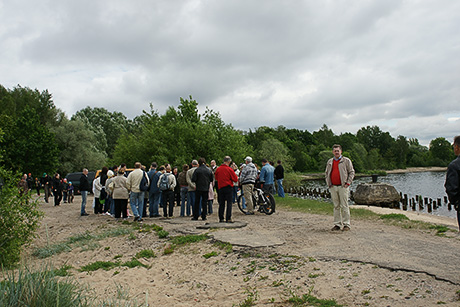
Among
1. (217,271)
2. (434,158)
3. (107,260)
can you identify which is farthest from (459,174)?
(434,158)

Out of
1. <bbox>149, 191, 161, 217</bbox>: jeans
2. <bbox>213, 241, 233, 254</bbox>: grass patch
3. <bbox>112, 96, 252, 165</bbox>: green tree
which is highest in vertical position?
<bbox>112, 96, 252, 165</bbox>: green tree

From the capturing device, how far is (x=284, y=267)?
652 centimetres

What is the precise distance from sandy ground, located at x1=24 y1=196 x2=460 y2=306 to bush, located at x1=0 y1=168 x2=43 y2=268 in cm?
90

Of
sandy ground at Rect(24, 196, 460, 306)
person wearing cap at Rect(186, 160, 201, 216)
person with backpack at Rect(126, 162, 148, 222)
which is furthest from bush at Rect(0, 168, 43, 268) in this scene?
person wearing cap at Rect(186, 160, 201, 216)

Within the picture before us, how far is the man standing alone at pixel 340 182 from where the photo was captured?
9055 millimetres

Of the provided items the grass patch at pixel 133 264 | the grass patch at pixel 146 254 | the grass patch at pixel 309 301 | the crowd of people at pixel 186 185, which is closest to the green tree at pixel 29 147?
the crowd of people at pixel 186 185

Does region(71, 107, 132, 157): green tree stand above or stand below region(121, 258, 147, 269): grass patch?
above

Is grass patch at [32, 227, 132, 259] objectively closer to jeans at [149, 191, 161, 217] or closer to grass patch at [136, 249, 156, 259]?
grass patch at [136, 249, 156, 259]

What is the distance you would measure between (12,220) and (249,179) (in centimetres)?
707

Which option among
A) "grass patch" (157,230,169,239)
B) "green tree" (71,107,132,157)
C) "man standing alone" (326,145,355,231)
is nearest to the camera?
"man standing alone" (326,145,355,231)

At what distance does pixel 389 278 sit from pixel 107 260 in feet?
19.3

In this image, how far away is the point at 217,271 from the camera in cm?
697

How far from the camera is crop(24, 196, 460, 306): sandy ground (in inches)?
207

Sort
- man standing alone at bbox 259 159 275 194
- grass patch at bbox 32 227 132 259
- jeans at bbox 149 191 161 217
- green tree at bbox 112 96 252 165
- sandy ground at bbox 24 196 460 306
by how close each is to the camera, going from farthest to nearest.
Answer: green tree at bbox 112 96 252 165 → man standing alone at bbox 259 159 275 194 → jeans at bbox 149 191 161 217 → grass patch at bbox 32 227 132 259 → sandy ground at bbox 24 196 460 306
